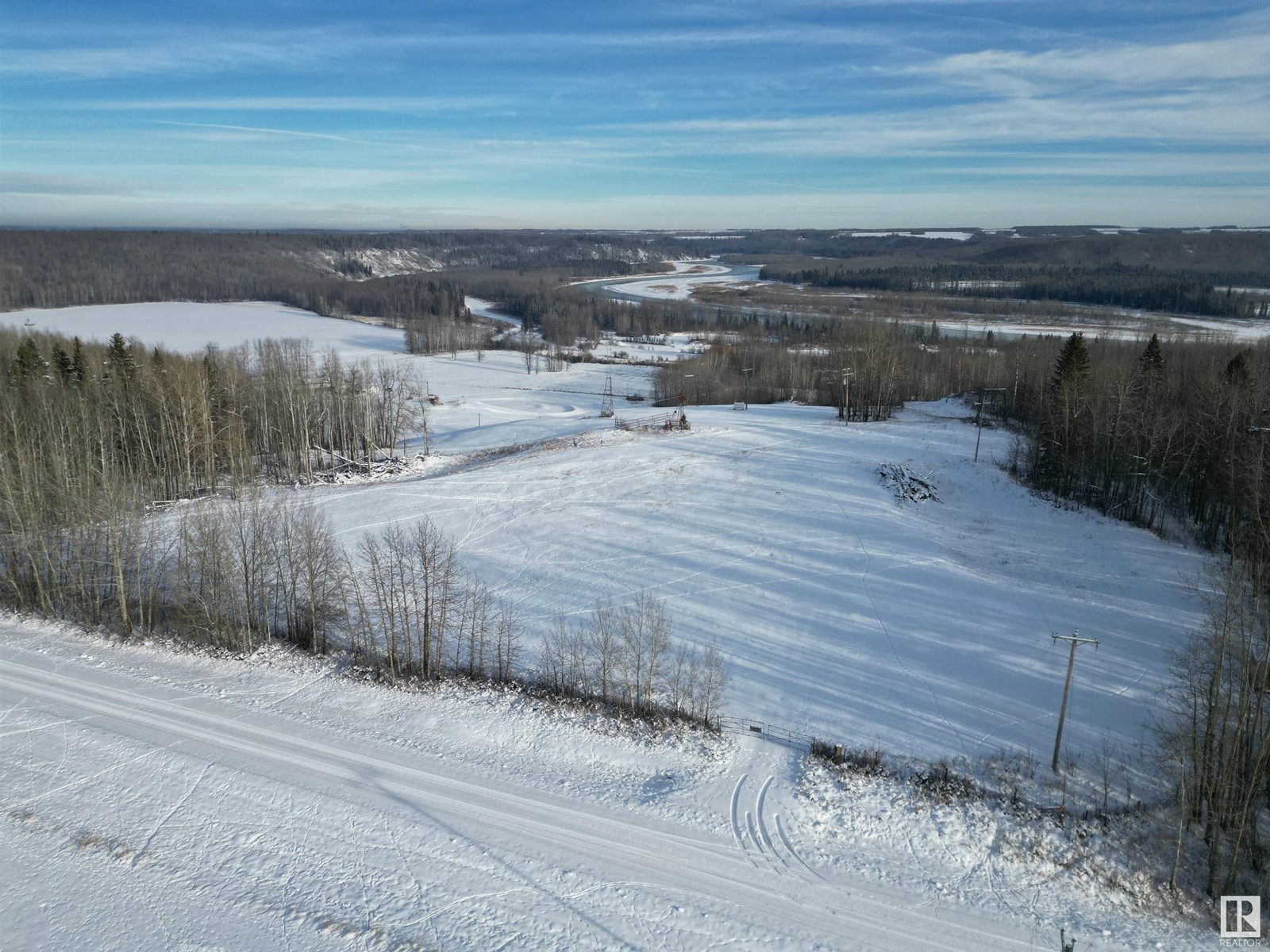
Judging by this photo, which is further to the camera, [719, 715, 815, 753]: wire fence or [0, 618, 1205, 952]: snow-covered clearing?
[719, 715, 815, 753]: wire fence

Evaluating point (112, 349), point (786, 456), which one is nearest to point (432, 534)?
point (786, 456)

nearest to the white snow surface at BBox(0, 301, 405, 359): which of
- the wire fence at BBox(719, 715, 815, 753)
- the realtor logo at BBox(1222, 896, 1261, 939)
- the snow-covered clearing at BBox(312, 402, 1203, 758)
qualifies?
the snow-covered clearing at BBox(312, 402, 1203, 758)

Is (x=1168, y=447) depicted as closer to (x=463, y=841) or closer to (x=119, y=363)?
(x=463, y=841)

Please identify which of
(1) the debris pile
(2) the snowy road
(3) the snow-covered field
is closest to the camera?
(2) the snowy road

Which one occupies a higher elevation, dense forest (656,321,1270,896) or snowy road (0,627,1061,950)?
dense forest (656,321,1270,896)

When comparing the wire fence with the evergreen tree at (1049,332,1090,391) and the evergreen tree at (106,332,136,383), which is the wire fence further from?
the evergreen tree at (106,332,136,383)

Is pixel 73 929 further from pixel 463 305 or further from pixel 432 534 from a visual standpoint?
pixel 463 305

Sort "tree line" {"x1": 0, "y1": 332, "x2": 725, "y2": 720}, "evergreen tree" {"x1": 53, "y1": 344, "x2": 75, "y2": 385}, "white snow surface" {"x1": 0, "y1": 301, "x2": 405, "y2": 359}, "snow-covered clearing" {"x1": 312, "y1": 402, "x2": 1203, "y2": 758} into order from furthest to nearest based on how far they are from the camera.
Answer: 1. "white snow surface" {"x1": 0, "y1": 301, "x2": 405, "y2": 359}
2. "evergreen tree" {"x1": 53, "y1": 344, "x2": 75, "y2": 385}
3. "tree line" {"x1": 0, "y1": 332, "x2": 725, "y2": 720}
4. "snow-covered clearing" {"x1": 312, "y1": 402, "x2": 1203, "y2": 758}
